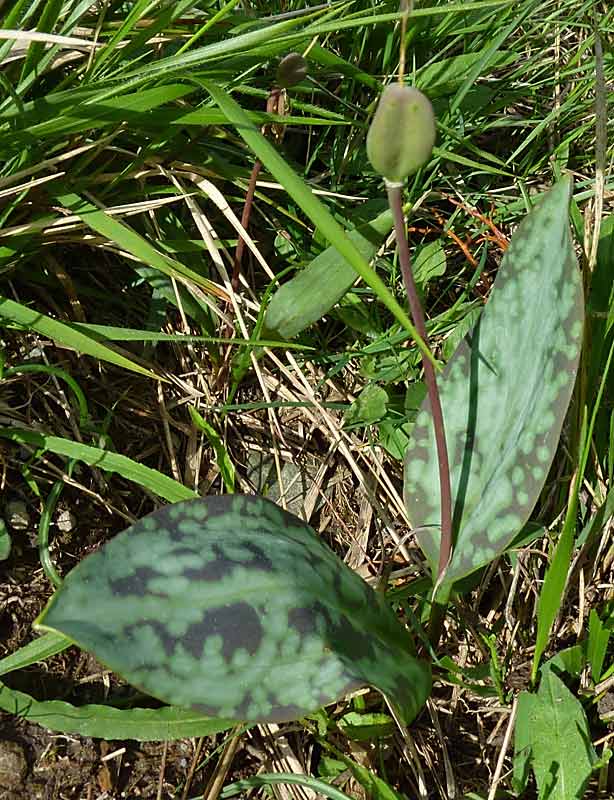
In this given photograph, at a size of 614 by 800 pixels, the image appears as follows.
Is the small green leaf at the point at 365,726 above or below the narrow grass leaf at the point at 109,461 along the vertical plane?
below

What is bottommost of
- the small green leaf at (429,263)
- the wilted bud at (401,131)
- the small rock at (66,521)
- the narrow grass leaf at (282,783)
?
the narrow grass leaf at (282,783)

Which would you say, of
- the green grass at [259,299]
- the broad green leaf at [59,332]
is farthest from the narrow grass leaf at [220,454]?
the broad green leaf at [59,332]

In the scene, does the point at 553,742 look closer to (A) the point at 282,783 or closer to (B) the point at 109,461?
(A) the point at 282,783

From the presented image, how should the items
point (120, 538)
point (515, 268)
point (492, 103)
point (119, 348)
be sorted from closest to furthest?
point (120, 538) → point (515, 268) → point (119, 348) → point (492, 103)

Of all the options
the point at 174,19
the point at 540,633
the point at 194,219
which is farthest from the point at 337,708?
the point at 174,19

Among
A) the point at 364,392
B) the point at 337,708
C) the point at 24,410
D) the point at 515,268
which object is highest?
the point at 515,268

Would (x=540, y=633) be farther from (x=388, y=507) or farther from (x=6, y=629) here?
(x=6, y=629)

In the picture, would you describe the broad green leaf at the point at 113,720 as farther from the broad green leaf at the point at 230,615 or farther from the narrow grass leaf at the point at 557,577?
the narrow grass leaf at the point at 557,577

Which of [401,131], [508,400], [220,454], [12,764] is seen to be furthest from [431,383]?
[12,764]
